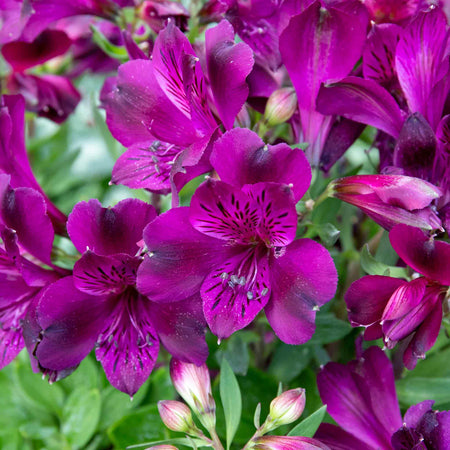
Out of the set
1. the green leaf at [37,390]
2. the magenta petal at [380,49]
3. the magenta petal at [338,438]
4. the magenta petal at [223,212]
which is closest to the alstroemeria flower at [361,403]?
the magenta petal at [338,438]

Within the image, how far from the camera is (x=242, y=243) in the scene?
65 cm

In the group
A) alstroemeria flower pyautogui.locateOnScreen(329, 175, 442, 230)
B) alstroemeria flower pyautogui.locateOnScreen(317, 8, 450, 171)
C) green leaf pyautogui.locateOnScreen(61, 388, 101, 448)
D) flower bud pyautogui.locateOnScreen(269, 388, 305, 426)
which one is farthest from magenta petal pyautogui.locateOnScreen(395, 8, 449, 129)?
green leaf pyautogui.locateOnScreen(61, 388, 101, 448)

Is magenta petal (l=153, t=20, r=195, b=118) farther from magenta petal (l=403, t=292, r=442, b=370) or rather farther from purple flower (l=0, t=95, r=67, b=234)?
magenta petal (l=403, t=292, r=442, b=370)

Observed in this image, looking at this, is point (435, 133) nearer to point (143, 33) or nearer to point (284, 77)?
point (284, 77)

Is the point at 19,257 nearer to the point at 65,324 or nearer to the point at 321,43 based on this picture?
the point at 65,324

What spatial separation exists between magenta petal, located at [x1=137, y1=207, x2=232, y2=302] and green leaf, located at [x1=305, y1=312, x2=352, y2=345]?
21 centimetres

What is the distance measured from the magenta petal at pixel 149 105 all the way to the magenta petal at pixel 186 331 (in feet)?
0.58

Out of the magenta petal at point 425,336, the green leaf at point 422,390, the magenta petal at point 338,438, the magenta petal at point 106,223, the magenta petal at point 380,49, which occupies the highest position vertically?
the magenta petal at point 380,49

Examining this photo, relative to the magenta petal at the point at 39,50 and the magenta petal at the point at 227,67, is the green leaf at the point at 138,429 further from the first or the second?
the magenta petal at the point at 39,50

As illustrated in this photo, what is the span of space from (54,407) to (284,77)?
60 centimetres

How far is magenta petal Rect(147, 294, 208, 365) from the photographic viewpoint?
2.08 ft

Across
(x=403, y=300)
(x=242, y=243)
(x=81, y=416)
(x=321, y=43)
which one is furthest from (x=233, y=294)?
(x=81, y=416)

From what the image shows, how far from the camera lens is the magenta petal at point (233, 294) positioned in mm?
600

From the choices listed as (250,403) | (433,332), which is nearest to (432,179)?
(433,332)
